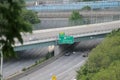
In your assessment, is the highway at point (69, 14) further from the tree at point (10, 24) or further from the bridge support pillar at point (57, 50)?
the tree at point (10, 24)

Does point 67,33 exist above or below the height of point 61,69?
above

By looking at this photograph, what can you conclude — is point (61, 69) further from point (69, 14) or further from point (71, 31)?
point (69, 14)

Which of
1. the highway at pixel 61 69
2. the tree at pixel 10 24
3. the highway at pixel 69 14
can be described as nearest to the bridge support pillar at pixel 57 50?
the highway at pixel 61 69

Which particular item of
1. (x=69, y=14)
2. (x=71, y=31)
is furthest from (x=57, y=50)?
(x=69, y=14)

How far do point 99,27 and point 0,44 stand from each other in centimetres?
5617

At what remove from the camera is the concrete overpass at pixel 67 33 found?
5434 centimetres

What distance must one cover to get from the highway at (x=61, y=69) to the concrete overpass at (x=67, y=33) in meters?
3.13

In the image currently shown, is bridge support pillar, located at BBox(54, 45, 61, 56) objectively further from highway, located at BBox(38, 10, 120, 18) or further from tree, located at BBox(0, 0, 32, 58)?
tree, located at BBox(0, 0, 32, 58)

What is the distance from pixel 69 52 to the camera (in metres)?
59.2

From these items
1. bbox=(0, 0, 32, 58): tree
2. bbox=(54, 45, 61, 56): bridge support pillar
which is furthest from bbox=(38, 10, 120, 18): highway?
bbox=(0, 0, 32, 58): tree

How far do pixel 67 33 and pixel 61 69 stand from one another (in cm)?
1135

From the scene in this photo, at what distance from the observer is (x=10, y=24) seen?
8352mm

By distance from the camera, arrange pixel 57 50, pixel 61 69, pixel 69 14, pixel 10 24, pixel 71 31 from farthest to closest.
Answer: pixel 69 14
pixel 71 31
pixel 57 50
pixel 61 69
pixel 10 24

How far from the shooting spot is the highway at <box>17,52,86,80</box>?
4578 centimetres
